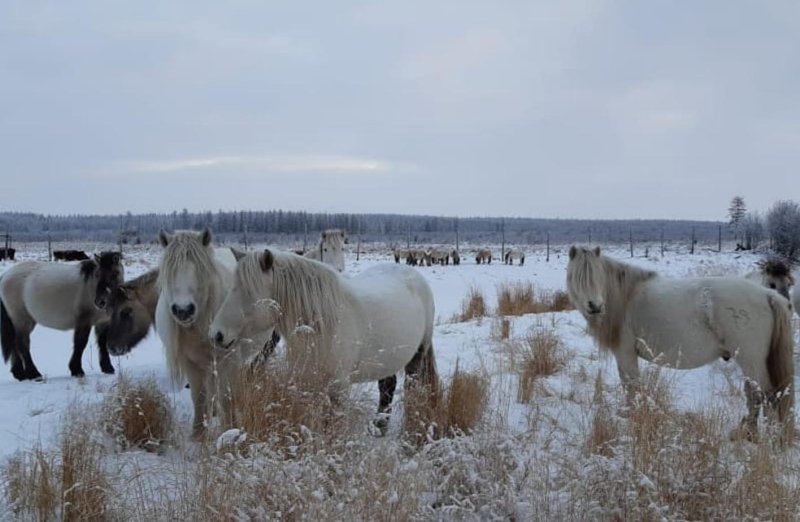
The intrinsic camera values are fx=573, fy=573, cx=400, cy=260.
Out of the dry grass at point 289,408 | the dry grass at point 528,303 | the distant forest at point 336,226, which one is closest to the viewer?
the dry grass at point 289,408

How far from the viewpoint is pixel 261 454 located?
2566mm

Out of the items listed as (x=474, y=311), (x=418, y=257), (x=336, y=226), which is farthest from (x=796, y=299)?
(x=336, y=226)

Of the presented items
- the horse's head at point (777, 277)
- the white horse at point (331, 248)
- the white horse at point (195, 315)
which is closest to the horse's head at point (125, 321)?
the white horse at point (195, 315)

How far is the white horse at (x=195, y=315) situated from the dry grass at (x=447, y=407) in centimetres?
117

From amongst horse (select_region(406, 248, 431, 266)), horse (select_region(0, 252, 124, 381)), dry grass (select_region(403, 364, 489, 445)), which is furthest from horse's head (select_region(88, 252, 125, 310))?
horse (select_region(406, 248, 431, 266))

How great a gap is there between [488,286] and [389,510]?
17.7 meters

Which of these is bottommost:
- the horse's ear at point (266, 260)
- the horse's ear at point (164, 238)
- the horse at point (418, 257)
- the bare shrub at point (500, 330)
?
the horse at point (418, 257)

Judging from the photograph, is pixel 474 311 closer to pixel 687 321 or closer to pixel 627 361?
pixel 627 361

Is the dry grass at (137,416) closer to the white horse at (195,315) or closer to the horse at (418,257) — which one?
the white horse at (195,315)

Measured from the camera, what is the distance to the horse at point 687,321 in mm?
4320

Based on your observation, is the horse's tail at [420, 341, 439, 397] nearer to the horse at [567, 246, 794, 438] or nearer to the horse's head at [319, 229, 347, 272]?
the horse at [567, 246, 794, 438]

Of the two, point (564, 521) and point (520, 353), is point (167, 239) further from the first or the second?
point (520, 353)

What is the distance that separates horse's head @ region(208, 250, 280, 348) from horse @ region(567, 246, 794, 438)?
254 cm

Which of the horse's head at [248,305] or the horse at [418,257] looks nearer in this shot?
the horse's head at [248,305]
